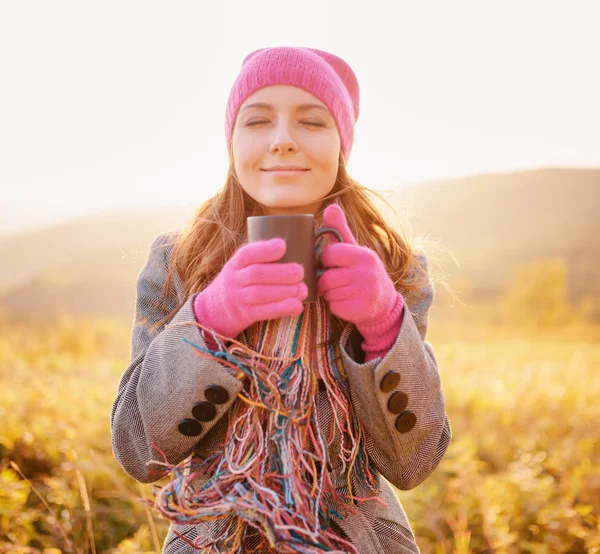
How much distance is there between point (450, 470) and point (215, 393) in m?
2.18

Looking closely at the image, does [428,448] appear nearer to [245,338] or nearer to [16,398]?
[245,338]

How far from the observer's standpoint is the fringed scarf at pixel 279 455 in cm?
112

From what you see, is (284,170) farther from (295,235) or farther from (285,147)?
(295,235)

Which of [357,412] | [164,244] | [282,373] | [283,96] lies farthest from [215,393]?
[283,96]

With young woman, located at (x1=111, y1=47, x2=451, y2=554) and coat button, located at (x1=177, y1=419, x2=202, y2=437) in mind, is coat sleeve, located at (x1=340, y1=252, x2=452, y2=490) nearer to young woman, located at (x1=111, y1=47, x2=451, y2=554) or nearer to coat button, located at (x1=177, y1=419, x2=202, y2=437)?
young woman, located at (x1=111, y1=47, x2=451, y2=554)

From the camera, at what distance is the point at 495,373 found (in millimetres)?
4551

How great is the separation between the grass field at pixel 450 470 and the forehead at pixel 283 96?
1.31 meters

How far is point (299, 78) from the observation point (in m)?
1.51

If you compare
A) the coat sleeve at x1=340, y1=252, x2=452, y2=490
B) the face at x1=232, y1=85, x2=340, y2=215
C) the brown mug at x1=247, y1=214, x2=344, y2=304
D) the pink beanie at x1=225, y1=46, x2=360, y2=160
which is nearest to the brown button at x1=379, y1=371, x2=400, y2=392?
the coat sleeve at x1=340, y1=252, x2=452, y2=490

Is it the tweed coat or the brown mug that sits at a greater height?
the brown mug

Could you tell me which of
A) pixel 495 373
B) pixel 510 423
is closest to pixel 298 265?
pixel 510 423

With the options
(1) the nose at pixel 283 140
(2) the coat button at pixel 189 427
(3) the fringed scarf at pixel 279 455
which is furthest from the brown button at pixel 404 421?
(1) the nose at pixel 283 140

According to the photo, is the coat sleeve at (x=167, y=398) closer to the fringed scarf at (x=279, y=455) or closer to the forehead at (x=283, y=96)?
the fringed scarf at (x=279, y=455)

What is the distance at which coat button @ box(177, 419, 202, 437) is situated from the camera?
1.29 meters
